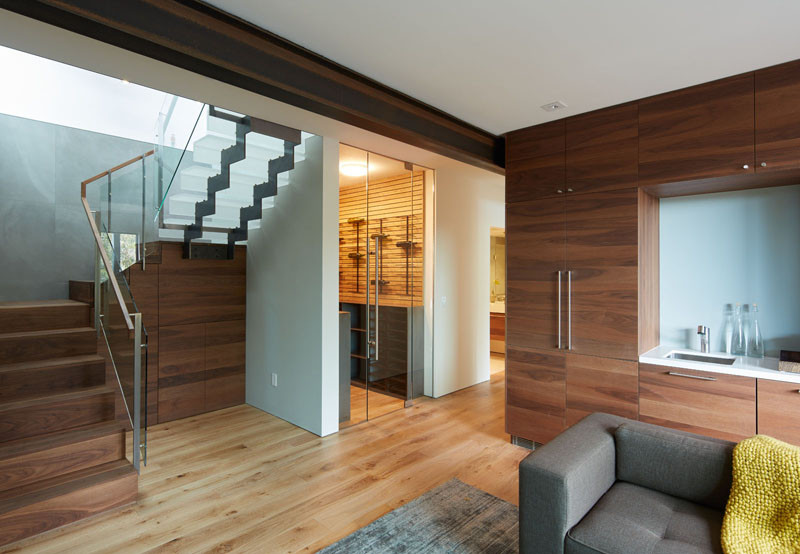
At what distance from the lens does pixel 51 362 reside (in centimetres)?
318

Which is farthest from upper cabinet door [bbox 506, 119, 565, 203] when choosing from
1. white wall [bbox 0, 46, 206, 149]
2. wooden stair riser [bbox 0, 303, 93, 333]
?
wooden stair riser [bbox 0, 303, 93, 333]

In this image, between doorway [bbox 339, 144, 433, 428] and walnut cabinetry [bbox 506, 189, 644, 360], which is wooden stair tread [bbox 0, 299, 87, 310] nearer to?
doorway [bbox 339, 144, 433, 428]

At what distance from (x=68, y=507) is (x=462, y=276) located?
406 cm

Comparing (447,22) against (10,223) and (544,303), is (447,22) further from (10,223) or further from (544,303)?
(10,223)

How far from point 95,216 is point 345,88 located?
2.66 metres

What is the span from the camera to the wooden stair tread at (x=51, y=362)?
3.02 metres

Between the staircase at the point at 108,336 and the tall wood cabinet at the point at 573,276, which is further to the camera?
the tall wood cabinet at the point at 573,276

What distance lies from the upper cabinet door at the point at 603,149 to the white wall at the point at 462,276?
1.78 metres

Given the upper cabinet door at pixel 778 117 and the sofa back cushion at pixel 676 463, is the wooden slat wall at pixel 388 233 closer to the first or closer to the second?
the sofa back cushion at pixel 676 463

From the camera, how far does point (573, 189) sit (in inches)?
127

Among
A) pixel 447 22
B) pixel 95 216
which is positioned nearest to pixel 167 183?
pixel 95 216

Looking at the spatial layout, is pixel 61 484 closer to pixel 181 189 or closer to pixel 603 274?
pixel 181 189

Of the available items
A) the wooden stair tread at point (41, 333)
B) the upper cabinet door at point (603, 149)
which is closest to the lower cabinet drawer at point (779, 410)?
the upper cabinet door at point (603, 149)

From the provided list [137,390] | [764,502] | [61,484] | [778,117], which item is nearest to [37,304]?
[137,390]
